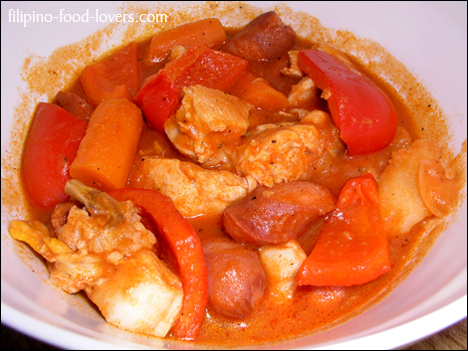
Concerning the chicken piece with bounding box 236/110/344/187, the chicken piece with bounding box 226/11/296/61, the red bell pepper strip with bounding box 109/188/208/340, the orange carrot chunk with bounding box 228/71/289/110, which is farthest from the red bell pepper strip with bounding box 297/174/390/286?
the chicken piece with bounding box 226/11/296/61

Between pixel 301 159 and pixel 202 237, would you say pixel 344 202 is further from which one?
pixel 202 237

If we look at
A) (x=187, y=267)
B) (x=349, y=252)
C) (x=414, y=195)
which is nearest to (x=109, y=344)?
(x=187, y=267)

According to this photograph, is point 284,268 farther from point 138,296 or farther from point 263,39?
point 263,39

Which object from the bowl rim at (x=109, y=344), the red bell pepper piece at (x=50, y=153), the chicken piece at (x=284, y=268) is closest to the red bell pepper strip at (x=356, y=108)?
the chicken piece at (x=284, y=268)

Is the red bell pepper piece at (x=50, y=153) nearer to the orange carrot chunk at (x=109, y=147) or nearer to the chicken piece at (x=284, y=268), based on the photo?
the orange carrot chunk at (x=109, y=147)

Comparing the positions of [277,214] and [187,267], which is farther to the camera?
[277,214]

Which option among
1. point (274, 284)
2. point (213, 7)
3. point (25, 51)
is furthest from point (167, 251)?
point (213, 7)
